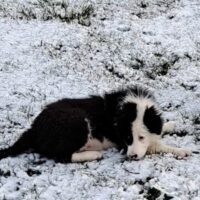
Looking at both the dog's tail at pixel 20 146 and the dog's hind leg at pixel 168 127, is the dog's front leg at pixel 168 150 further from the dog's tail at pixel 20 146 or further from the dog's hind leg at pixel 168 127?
the dog's tail at pixel 20 146

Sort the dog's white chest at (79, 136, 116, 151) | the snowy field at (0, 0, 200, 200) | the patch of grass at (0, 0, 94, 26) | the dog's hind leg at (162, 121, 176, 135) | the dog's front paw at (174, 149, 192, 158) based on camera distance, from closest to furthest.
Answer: the snowy field at (0, 0, 200, 200) < the dog's front paw at (174, 149, 192, 158) < the dog's white chest at (79, 136, 116, 151) < the dog's hind leg at (162, 121, 176, 135) < the patch of grass at (0, 0, 94, 26)

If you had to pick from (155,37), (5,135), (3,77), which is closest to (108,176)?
(5,135)

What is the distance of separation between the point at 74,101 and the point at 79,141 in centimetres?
78

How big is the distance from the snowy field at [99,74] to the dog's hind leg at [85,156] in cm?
12

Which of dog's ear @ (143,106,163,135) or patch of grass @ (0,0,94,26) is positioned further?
patch of grass @ (0,0,94,26)

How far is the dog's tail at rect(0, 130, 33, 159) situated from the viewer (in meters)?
6.66

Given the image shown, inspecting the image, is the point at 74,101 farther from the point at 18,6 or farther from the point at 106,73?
the point at 18,6

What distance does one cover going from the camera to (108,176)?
6195mm

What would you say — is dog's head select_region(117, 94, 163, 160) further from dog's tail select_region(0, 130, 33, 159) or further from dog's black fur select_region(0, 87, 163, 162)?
dog's tail select_region(0, 130, 33, 159)

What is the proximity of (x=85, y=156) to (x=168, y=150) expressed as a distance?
115 centimetres

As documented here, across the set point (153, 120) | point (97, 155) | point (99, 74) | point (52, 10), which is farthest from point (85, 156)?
point (52, 10)

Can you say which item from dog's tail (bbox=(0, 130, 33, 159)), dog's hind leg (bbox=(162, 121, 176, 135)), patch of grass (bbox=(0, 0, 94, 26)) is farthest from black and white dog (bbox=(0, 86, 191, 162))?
patch of grass (bbox=(0, 0, 94, 26))

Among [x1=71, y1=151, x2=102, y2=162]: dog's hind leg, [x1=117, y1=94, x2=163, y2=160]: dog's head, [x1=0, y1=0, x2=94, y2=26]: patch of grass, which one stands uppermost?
[x1=0, y1=0, x2=94, y2=26]: patch of grass

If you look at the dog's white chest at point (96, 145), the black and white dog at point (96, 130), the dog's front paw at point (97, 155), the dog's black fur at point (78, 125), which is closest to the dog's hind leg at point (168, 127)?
the black and white dog at point (96, 130)
